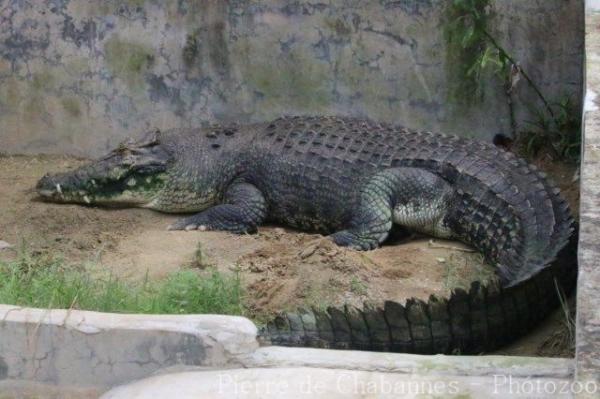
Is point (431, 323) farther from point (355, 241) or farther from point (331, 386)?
point (355, 241)

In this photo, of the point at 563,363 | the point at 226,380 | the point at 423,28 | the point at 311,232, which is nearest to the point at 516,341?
the point at 563,363

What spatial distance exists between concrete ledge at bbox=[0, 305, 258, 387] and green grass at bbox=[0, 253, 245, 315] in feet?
1.05

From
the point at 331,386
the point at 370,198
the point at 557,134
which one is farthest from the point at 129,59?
the point at 331,386

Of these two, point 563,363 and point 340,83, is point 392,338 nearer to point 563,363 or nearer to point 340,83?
point 563,363

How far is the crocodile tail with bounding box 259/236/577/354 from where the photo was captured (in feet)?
14.3

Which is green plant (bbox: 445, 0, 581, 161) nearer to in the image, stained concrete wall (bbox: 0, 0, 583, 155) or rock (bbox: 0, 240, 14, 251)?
stained concrete wall (bbox: 0, 0, 583, 155)

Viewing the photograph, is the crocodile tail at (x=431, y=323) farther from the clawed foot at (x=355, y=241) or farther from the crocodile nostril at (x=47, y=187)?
the crocodile nostril at (x=47, y=187)

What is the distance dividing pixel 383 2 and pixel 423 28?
0.96ft

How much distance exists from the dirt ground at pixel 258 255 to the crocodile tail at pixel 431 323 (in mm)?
189

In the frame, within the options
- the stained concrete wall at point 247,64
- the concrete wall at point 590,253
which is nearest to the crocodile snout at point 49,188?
the stained concrete wall at point 247,64

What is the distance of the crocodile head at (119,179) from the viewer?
700 centimetres

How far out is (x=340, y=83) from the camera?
23.4 feet

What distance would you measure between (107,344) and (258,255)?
1939 millimetres

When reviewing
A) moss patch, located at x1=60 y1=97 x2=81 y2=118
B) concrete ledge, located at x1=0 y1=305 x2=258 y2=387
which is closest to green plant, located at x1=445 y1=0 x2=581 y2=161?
moss patch, located at x1=60 y1=97 x2=81 y2=118
